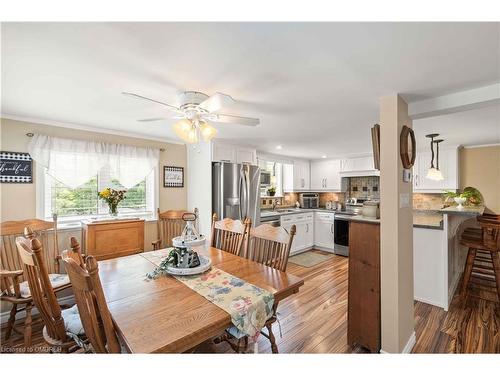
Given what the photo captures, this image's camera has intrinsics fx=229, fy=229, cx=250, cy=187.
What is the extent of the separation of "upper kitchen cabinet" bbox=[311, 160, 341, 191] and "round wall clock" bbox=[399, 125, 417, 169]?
332 cm

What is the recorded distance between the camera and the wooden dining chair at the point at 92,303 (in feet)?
3.02

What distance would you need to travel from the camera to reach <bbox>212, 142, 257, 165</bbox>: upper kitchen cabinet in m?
3.53

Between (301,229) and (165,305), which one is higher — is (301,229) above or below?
below

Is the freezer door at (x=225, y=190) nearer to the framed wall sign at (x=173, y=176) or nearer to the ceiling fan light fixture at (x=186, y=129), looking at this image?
the framed wall sign at (x=173, y=176)

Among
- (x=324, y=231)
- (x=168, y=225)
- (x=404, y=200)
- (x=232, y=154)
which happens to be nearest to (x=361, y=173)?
(x=324, y=231)

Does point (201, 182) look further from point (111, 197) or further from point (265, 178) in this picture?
point (265, 178)

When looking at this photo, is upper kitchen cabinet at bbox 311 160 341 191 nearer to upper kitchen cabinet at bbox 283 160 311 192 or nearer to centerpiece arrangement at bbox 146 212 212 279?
upper kitchen cabinet at bbox 283 160 311 192

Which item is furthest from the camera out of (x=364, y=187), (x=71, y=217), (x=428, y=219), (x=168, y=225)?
(x=364, y=187)

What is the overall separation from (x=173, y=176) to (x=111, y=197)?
1.00m

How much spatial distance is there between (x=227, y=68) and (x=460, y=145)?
15.4 ft

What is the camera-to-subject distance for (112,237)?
8.87 ft

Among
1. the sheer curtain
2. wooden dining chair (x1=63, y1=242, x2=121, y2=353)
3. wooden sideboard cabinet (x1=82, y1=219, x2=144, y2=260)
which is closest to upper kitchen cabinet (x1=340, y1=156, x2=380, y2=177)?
A: the sheer curtain
